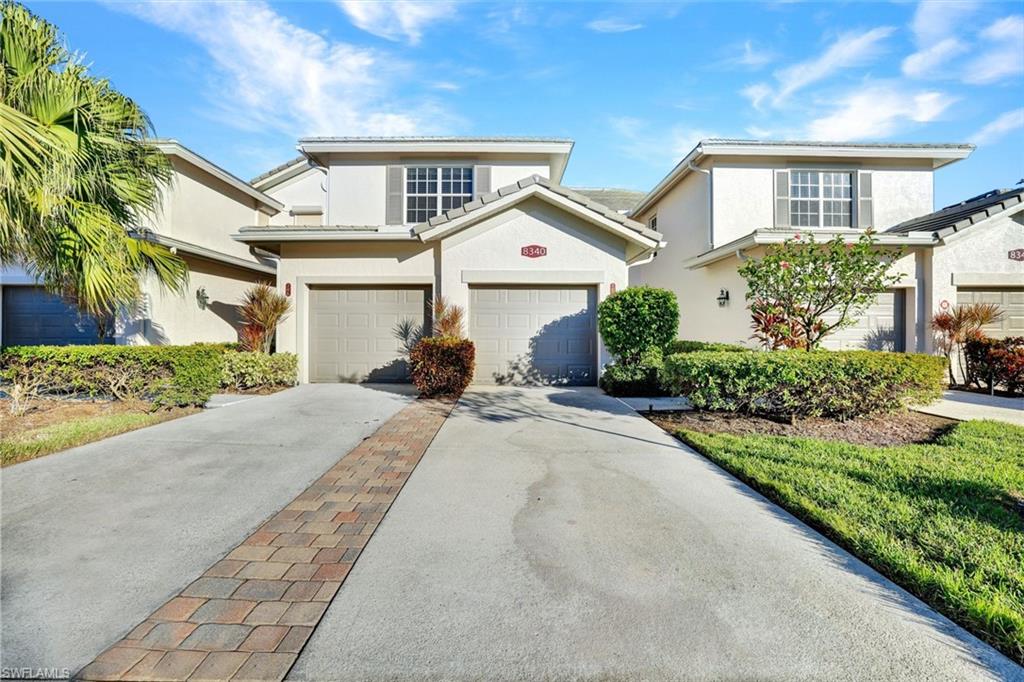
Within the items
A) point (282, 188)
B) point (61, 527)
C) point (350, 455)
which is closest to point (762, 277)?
point (350, 455)

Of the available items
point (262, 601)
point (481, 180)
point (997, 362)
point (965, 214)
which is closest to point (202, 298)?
point (481, 180)

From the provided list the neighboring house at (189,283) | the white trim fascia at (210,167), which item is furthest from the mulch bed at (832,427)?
the white trim fascia at (210,167)

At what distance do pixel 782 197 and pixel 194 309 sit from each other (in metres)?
17.2

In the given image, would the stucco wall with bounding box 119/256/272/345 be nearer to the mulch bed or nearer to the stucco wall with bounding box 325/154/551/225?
the stucco wall with bounding box 325/154/551/225

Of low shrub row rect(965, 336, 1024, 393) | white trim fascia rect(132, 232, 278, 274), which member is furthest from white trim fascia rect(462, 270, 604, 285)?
low shrub row rect(965, 336, 1024, 393)

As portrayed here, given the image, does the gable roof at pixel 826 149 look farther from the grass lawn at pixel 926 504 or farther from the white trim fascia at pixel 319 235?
the grass lawn at pixel 926 504

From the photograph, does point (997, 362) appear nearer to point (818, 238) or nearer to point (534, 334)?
point (818, 238)

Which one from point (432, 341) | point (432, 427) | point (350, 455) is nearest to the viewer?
point (350, 455)

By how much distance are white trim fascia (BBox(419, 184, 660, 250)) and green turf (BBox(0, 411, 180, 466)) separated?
628cm

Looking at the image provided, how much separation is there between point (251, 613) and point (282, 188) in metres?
19.4

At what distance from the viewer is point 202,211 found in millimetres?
12531

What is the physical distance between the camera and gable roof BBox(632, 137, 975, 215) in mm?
12875

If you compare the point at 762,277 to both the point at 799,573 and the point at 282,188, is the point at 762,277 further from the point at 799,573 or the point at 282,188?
the point at 282,188

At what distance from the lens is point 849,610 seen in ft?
8.25
